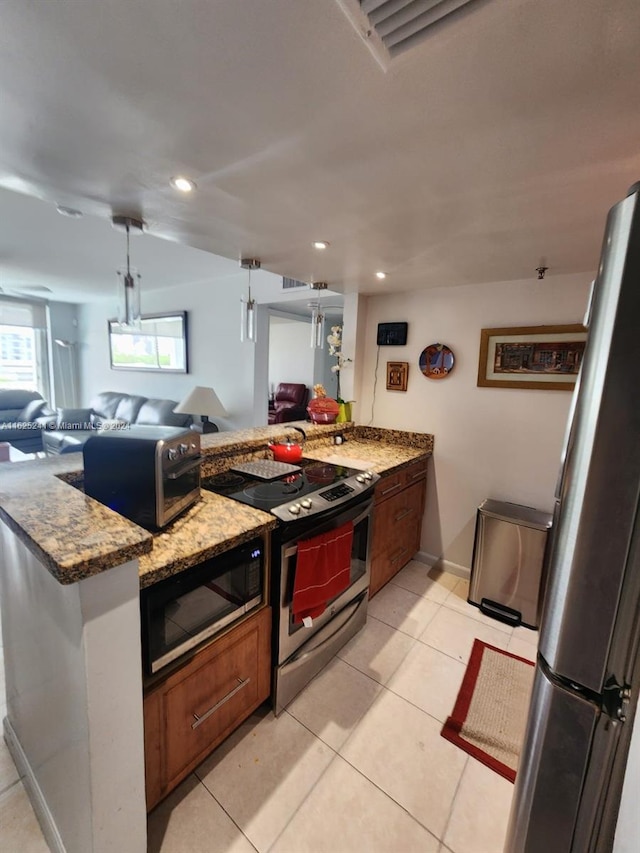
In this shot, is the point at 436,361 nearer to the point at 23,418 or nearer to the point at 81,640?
the point at 81,640

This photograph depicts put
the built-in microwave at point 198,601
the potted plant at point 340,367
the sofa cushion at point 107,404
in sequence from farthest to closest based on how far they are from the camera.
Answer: the sofa cushion at point 107,404 < the potted plant at point 340,367 < the built-in microwave at point 198,601

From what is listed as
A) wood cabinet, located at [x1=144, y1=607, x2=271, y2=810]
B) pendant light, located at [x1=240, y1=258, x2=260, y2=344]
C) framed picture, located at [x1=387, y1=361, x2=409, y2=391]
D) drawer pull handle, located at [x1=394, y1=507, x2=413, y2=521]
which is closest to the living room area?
pendant light, located at [x1=240, y1=258, x2=260, y2=344]

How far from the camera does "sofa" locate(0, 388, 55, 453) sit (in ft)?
17.6

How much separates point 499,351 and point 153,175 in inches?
85.0

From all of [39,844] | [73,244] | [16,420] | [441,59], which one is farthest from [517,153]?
[16,420]

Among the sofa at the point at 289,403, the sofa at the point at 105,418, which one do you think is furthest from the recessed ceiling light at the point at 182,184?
the sofa at the point at 289,403

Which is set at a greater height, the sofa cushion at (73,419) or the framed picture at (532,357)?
the framed picture at (532,357)

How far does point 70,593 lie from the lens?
83 centimetres

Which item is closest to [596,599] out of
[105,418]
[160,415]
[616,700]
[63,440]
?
[616,700]

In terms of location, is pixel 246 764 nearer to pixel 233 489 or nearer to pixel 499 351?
pixel 233 489

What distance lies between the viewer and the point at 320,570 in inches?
62.5

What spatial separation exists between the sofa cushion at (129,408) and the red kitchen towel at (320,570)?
14.2ft

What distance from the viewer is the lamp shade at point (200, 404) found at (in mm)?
3859

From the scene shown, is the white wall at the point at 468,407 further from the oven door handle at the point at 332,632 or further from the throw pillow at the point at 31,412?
the throw pillow at the point at 31,412
